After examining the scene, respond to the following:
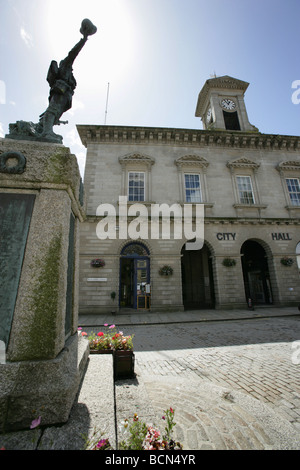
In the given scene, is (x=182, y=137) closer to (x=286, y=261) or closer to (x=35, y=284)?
(x=286, y=261)

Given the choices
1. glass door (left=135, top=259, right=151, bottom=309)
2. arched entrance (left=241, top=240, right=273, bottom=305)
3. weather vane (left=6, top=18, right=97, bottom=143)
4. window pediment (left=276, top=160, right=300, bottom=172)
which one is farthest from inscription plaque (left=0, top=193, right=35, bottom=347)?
window pediment (left=276, top=160, right=300, bottom=172)

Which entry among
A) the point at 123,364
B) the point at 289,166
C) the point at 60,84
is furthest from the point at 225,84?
the point at 123,364

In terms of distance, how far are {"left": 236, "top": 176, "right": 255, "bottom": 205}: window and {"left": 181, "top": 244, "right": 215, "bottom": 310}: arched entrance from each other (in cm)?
492

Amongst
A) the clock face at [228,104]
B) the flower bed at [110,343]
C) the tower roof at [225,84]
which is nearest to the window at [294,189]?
the clock face at [228,104]

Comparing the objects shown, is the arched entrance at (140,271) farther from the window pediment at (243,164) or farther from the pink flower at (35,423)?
the pink flower at (35,423)

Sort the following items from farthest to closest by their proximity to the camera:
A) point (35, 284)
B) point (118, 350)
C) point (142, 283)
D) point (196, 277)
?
point (196, 277) < point (142, 283) < point (118, 350) < point (35, 284)

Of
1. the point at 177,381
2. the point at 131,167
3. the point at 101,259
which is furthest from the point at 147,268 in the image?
the point at 177,381

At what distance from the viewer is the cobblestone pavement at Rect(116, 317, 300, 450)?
2.30 metres

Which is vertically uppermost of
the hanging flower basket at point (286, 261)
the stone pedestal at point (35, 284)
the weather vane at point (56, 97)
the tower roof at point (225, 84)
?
the tower roof at point (225, 84)

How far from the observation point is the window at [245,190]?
1514 cm

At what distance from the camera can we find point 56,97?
12.1ft

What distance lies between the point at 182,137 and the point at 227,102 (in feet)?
26.2

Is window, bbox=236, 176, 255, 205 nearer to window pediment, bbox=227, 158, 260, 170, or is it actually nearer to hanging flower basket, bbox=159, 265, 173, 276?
window pediment, bbox=227, 158, 260, 170

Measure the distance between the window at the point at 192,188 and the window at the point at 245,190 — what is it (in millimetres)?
3273
